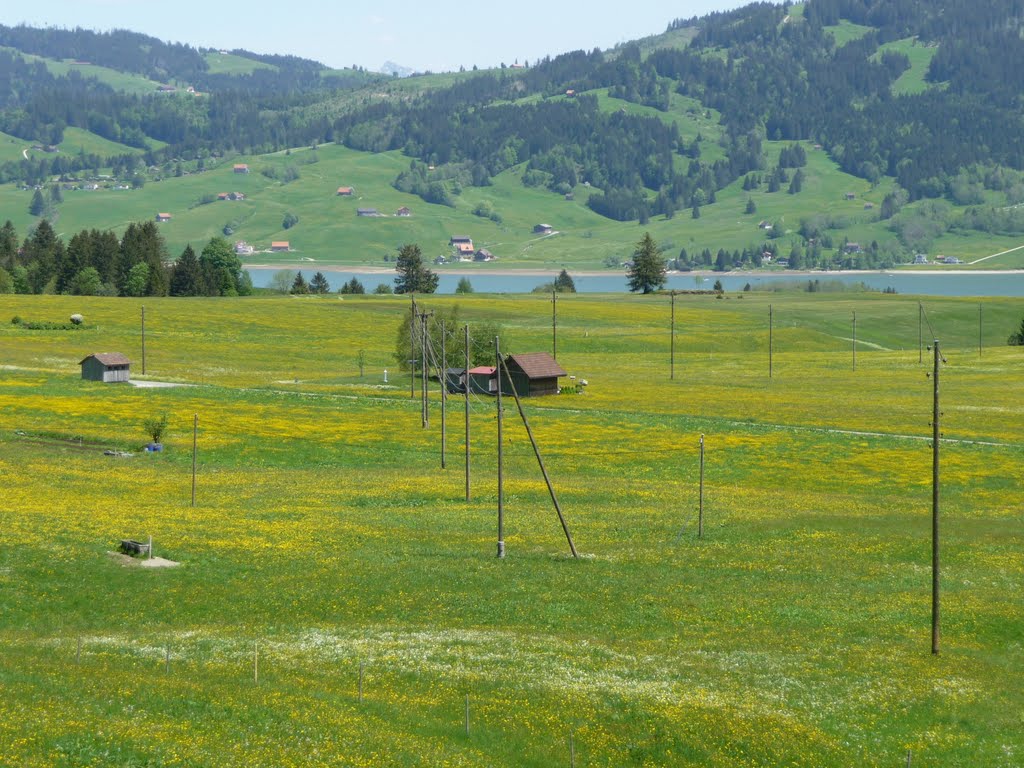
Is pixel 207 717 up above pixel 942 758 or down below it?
above

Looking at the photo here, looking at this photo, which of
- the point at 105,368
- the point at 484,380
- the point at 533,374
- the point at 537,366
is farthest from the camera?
the point at 484,380

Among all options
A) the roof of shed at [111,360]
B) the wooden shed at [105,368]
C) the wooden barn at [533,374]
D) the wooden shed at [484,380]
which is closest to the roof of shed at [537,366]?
the wooden barn at [533,374]

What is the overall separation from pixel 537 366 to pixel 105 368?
39.7 meters

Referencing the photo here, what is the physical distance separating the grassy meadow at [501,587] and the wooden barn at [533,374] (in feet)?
28.3

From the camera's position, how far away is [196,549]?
170 ft

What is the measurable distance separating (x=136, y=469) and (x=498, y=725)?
4800 centimetres

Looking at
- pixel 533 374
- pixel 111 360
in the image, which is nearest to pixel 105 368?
pixel 111 360

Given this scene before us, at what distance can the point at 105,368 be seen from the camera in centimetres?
11450

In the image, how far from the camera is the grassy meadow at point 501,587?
103ft

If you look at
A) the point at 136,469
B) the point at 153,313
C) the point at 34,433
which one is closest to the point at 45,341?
the point at 153,313

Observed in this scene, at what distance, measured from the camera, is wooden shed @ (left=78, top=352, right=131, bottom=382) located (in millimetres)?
114562

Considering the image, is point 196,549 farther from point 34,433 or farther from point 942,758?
point 34,433

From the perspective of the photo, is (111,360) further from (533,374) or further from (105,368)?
(533,374)

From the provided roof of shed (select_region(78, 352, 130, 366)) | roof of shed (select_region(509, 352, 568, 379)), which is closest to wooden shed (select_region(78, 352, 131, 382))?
roof of shed (select_region(78, 352, 130, 366))
